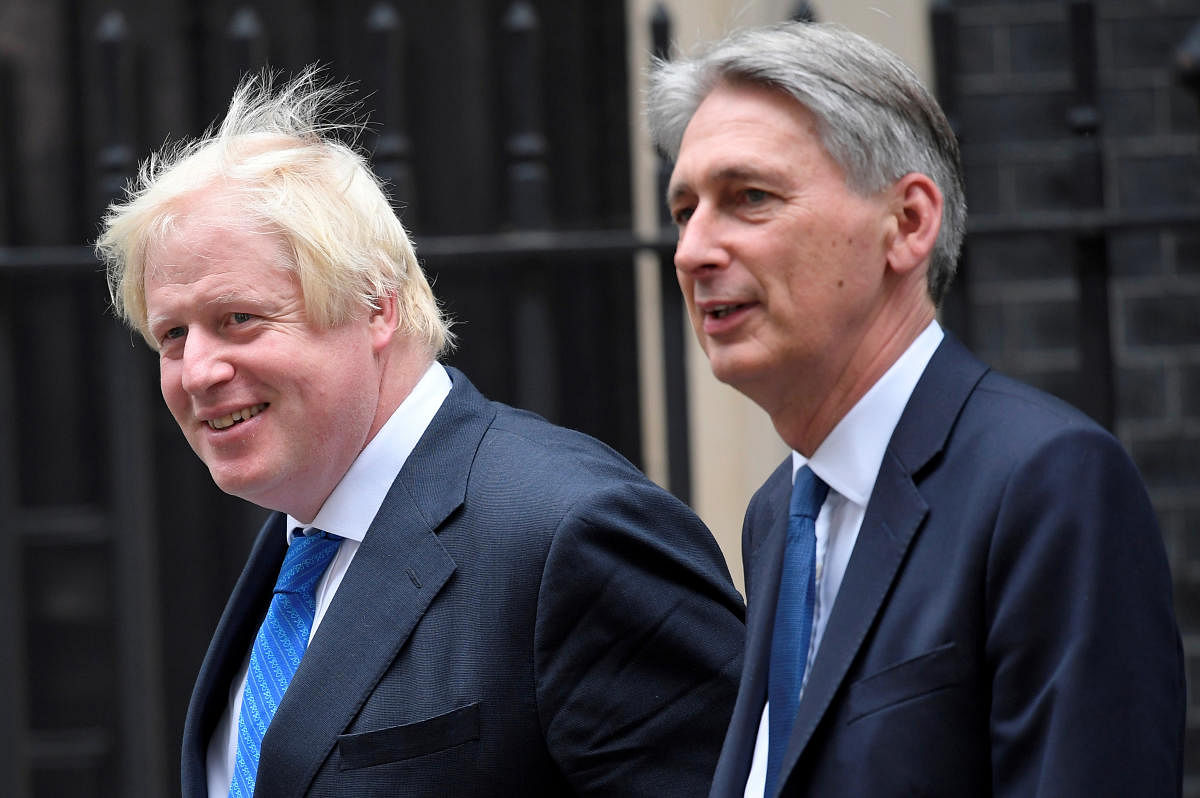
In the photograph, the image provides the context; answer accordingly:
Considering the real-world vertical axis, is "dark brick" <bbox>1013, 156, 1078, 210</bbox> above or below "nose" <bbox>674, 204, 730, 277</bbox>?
above

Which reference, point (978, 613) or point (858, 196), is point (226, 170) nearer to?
point (858, 196)

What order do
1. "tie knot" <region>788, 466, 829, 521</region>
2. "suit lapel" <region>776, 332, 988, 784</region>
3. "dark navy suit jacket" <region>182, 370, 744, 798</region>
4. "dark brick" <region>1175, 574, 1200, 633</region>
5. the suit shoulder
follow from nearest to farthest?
"suit lapel" <region>776, 332, 988, 784</region> → "tie knot" <region>788, 466, 829, 521</region> → "dark navy suit jacket" <region>182, 370, 744, 798</region> → the suit shoulder → "dark brick" <region>1175, 574, 1200, 633</region>

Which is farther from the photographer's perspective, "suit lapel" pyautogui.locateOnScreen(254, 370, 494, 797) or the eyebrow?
"suit lapel" pyautogui.locateOnScreen(254, 370, 494, 797)

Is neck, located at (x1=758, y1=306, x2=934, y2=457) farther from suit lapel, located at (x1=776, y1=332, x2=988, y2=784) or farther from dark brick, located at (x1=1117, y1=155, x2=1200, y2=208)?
dark brick, located at (x1=1117, y1=155, x2=1200, y2=208)

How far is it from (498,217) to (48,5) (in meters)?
1.38

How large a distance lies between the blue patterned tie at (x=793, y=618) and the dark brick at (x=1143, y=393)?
2614 mm

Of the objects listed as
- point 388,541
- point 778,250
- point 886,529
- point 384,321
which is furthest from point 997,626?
point 384,321

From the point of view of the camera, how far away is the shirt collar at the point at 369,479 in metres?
2.26

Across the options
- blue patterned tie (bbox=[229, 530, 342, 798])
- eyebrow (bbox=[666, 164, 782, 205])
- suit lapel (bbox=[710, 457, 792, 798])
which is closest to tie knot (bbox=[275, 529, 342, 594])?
blue patterned tie (bbox=[229, 530, 342, 798])

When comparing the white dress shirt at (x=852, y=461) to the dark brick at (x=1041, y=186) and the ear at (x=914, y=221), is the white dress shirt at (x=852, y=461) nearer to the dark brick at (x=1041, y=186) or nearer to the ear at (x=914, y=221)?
the ear at (x=914, y=221)

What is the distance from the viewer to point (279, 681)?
2.21 meters

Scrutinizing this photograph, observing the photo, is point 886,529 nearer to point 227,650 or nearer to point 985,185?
point 227,650

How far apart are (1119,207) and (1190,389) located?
524 millimetres

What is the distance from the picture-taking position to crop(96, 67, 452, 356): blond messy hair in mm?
2189
